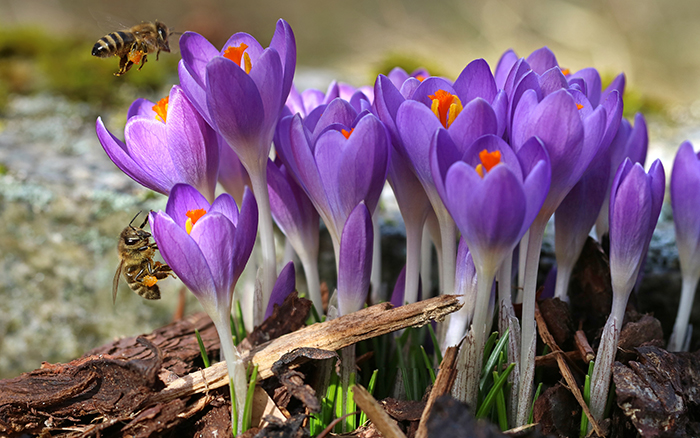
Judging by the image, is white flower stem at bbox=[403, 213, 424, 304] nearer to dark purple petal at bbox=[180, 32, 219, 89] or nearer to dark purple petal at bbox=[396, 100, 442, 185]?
dark purple petal at bbox=[396, 100, 442, 185]

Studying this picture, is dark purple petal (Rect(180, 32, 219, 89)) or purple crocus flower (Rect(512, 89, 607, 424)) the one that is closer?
purple crocus flower (Rect(512, 89, 607, 424))

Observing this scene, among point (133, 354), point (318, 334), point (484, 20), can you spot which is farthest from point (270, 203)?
point (484, 20)

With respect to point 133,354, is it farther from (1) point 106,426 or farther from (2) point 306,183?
(2) point 306,183

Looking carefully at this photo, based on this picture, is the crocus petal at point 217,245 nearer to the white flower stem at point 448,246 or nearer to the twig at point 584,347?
the white flower stem at point 448,246

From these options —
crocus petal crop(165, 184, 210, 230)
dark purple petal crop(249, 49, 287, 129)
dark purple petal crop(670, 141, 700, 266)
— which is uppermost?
dark purple petal crop(249, 49, 287, 129)

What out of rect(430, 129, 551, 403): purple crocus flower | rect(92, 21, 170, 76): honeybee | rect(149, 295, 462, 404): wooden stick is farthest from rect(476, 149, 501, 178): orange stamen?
rect(92, 21, 170, 76): honeybee

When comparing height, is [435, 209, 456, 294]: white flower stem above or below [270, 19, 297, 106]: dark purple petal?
below

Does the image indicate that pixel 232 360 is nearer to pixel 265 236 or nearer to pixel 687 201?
pixel 265 236

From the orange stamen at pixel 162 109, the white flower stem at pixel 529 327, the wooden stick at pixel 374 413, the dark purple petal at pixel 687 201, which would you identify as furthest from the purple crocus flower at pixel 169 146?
the dark purple petal at pixel 687 201
